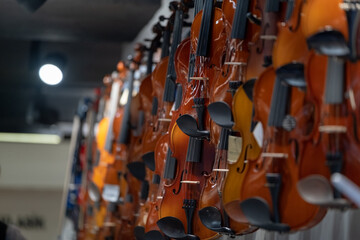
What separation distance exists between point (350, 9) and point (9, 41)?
23.0 feet

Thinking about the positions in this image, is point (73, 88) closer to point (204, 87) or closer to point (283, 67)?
point (204, 87)

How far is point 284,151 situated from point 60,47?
6.99 metres

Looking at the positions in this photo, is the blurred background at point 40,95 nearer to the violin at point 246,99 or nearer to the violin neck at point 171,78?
the violin neck at point 171,78

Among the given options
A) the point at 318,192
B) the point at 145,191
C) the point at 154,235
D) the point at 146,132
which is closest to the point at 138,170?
the point at 145,191

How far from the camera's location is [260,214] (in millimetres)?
1802

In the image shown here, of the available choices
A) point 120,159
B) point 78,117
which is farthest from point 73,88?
point 120,159

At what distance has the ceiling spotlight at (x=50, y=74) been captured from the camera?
7094 millimetres

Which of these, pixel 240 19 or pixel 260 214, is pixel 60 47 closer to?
pixel 240 19

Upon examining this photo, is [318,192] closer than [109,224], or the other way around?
[318,192]

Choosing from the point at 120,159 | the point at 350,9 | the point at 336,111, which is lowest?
the point at 120,159

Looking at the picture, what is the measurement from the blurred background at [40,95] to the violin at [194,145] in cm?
352

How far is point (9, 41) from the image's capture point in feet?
26.9

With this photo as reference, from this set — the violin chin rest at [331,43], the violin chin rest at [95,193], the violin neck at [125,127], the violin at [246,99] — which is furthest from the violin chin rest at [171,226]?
the violin chin rest at [95,193]

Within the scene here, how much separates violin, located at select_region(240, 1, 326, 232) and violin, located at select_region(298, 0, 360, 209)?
95mm
